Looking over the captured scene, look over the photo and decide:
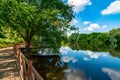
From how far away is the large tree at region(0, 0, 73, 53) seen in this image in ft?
79.8

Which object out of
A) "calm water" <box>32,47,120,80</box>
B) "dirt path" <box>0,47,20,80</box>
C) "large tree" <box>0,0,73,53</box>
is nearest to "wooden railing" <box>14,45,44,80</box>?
"dirt path" <box>0,47,20,80</box>

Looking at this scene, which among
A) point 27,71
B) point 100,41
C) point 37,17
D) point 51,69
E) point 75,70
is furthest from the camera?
point 100,41

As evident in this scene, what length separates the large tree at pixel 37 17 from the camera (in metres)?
24.3

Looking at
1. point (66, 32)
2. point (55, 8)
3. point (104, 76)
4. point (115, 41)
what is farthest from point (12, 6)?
point (115, 41)

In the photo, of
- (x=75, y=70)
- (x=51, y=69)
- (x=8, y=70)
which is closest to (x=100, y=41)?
(x=75, y=70)

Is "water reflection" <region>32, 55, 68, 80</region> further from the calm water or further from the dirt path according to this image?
the dirt path

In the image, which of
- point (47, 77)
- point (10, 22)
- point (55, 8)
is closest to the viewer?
point (47, 77)

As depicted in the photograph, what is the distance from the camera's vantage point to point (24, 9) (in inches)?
936

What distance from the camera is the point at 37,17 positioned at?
25.5m

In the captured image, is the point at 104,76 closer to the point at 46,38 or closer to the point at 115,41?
the point at 46,38

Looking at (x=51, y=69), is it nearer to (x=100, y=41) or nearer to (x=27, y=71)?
(x=27, y=71)

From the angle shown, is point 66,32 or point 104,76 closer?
point 104,76

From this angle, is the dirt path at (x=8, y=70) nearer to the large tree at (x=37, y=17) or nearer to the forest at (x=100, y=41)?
the large tree at (x=37, y=17)

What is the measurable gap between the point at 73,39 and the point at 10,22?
464 ft
